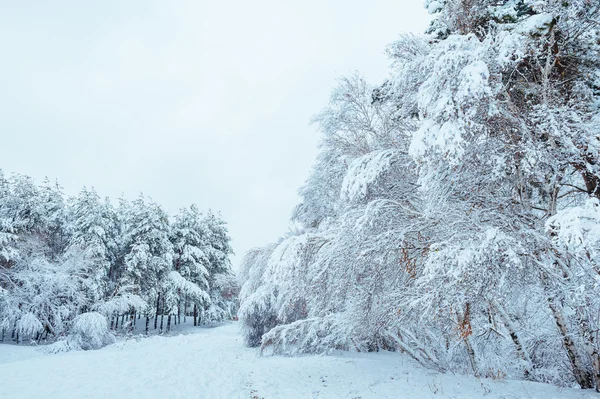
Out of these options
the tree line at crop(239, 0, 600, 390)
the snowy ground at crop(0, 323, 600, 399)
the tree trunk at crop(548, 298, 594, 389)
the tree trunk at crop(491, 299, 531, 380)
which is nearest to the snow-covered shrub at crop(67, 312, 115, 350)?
the snowy ground at crop(0, 323, 600, 399)

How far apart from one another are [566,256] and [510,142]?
197 cm

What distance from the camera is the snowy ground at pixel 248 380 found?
7489 mm

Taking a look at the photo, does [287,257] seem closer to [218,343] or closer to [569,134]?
[569,134]

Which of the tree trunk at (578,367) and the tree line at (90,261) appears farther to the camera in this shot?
the tree line at (90,261)

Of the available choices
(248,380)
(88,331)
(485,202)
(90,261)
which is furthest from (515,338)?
(90,261)

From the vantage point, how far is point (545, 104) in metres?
5.16

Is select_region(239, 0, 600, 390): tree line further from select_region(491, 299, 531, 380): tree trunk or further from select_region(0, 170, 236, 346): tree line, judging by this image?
select_region(0, 170, 236, 346): tree line

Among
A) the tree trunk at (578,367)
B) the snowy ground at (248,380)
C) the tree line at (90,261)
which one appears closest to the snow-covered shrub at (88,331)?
the tree line at (90,261)

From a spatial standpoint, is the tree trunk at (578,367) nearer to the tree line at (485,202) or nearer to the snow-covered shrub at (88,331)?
the tree line at (485,202)

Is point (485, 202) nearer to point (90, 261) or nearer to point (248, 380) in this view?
point (248, 380)

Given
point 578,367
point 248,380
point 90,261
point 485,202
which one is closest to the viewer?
point 578,367

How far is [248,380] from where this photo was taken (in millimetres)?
9953

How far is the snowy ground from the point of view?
24.6ft

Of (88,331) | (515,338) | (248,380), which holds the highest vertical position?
(88,331)
